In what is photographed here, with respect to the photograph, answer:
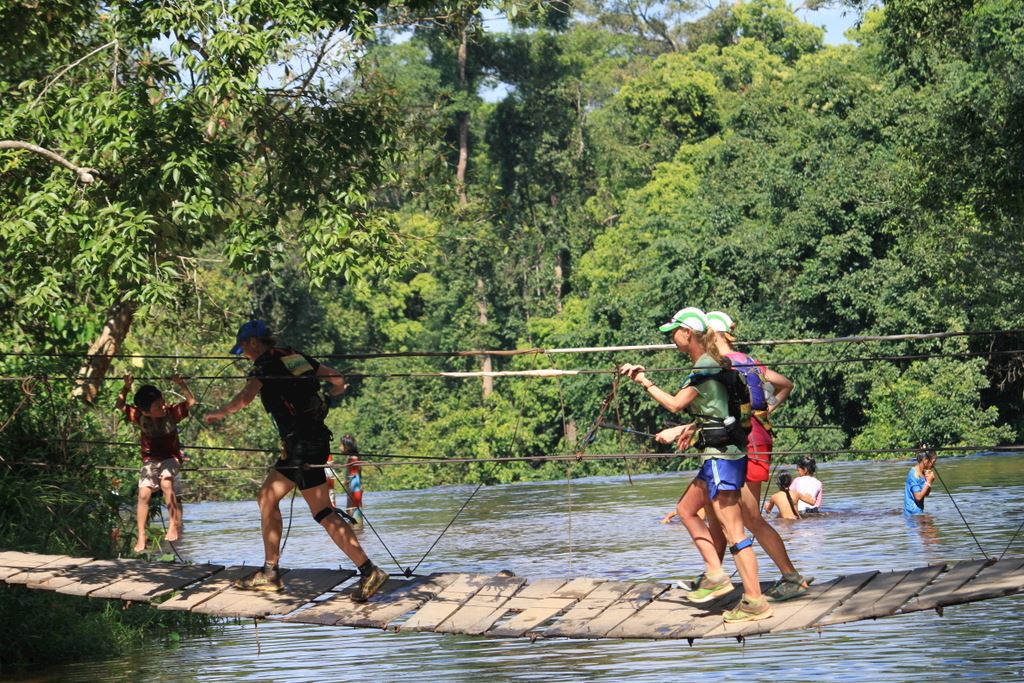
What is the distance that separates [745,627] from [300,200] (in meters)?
6.85

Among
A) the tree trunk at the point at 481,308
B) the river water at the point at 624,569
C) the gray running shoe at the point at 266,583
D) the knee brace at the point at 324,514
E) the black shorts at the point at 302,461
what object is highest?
the tree trunk at the point at 481,308

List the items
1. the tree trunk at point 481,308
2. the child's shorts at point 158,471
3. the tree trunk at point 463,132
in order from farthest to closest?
the tree trunk at point 463,132 < the tree trunk at point 481,308 < the child's shorts at point 158,471

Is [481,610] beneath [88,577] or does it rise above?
beneath

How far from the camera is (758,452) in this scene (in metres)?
8.76

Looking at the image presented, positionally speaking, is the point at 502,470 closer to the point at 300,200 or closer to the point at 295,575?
the point at 300,200

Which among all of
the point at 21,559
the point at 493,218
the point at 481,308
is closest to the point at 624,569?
the point at 21,559

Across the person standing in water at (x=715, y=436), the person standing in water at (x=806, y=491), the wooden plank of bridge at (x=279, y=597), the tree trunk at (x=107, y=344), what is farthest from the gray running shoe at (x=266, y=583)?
the person standing in water at (x=806, y=491)

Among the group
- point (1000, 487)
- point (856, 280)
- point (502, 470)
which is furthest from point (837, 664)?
point (502, 470)

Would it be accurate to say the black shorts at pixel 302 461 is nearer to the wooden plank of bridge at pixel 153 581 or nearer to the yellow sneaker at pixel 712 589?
the wooden plank of bridge at pixel 153 581

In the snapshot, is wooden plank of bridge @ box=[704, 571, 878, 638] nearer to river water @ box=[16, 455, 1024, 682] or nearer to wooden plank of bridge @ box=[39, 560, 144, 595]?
river water @ box=[16, 455, 1024, 682]

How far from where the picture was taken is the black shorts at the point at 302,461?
905 centimetres

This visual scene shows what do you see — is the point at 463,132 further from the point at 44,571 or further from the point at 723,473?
the point at 723,473

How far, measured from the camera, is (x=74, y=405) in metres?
14.2

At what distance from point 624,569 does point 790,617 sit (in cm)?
916
